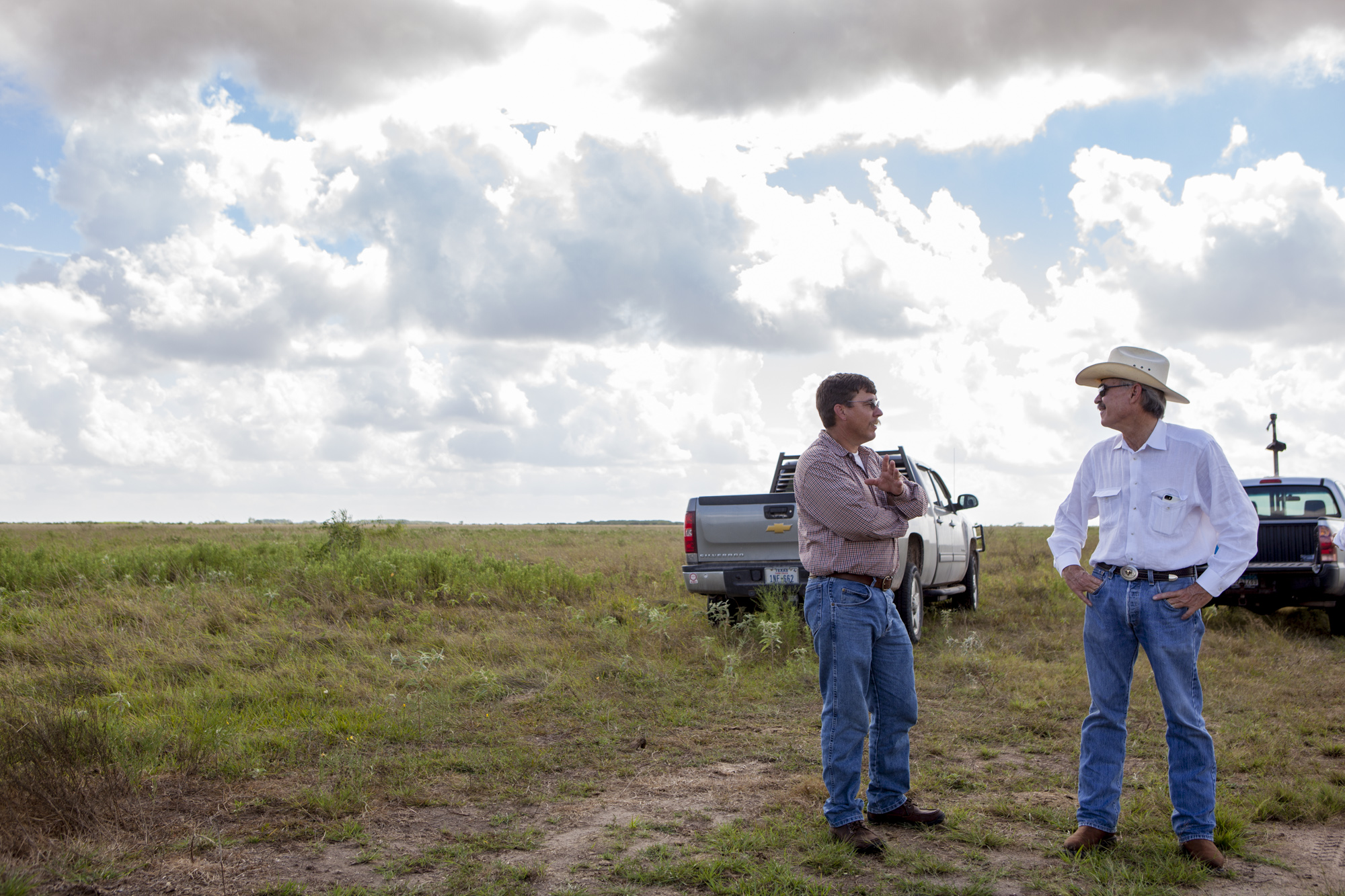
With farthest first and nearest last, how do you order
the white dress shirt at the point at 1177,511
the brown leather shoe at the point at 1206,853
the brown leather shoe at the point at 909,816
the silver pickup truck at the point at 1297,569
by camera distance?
1. the silver pickup truck at the point at 1297,569
2. the brown leather shoe at the point at 909,816
3. the brown leather shoe at the point at 1206,853
4. the white dress shirt at the point at 1177,511

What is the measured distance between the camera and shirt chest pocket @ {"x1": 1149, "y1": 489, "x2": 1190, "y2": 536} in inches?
150

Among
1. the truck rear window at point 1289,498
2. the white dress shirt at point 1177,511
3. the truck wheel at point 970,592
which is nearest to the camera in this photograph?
the white dress shirt at point 1177,511

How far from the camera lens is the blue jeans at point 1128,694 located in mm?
3760

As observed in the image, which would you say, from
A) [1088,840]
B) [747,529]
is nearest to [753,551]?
[747,529]

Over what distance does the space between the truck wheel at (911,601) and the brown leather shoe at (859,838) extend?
211 inches

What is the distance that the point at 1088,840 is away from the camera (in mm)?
3996

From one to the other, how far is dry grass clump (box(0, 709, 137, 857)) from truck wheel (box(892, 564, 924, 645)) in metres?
6.80

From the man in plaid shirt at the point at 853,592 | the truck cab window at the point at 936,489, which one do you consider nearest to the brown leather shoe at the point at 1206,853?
the man in plaid shirt at the point at 853,592

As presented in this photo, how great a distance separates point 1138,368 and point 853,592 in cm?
152

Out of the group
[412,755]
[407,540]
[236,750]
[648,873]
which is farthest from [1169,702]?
[407,540]

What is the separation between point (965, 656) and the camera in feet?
29.1

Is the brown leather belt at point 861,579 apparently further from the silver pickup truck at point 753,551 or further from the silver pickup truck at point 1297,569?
the silver pickup truck at point 1297,569

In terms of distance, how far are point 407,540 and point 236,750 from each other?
854 inches

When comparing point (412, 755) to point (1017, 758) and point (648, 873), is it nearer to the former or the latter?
point (648, 873)
